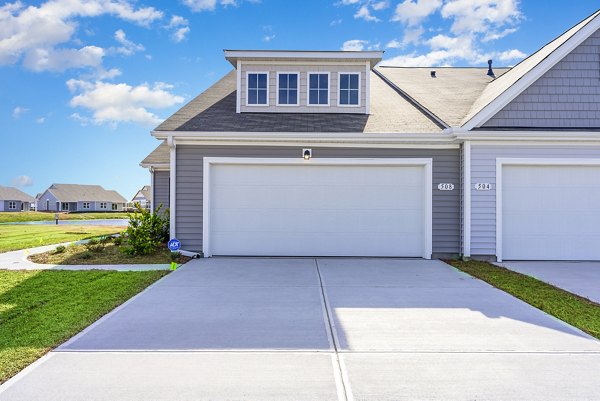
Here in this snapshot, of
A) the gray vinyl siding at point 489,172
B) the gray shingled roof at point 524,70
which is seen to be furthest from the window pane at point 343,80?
the gray vinyl siding at point 489,172

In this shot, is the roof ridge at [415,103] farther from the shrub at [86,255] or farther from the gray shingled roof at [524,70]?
the shrub at [86,255]

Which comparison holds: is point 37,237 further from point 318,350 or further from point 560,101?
point 560,101

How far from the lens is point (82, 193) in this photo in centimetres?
6150

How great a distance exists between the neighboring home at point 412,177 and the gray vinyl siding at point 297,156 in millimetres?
25

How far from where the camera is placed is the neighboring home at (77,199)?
5875cm

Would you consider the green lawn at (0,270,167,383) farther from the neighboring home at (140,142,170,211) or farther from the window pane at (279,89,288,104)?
the neighboring home at (140,142,170,211)

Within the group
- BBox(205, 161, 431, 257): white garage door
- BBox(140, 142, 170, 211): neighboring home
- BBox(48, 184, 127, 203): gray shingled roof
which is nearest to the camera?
BBox(205, 161, 431, 257): white garage door

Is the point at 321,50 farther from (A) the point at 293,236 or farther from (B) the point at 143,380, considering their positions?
(B) the point at 143,380

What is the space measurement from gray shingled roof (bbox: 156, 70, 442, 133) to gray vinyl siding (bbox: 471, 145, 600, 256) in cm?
132

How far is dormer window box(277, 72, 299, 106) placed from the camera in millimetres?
9758

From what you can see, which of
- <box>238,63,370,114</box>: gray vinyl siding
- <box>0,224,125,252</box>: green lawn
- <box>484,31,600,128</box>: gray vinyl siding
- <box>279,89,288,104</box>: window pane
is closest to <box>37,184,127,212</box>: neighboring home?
<box>0,224,125,252</box>: green lawn

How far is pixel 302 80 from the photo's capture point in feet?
32.0

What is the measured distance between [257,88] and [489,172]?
21.1 feet

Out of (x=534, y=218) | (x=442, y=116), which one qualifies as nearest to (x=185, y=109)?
(x=442, y=116)
